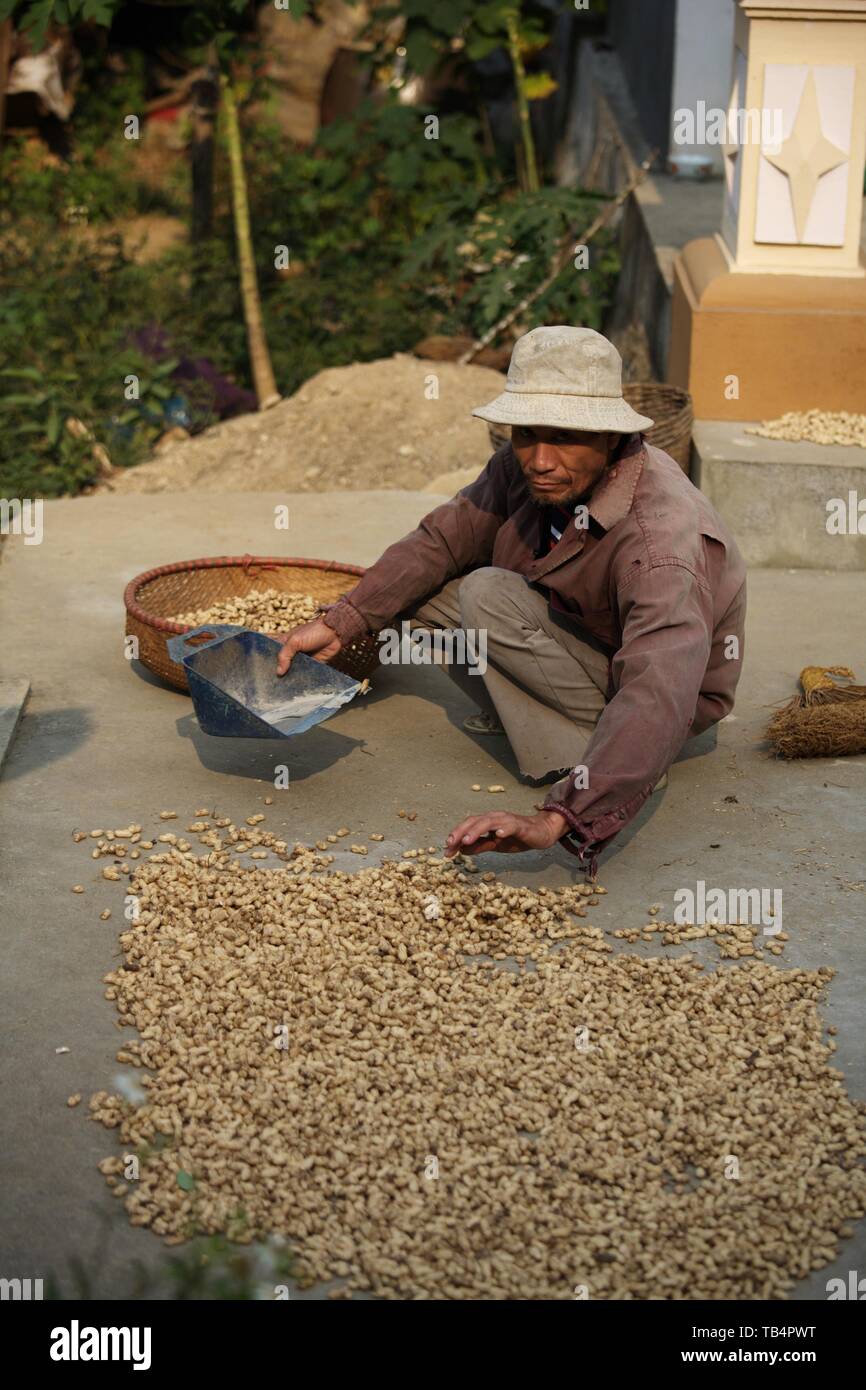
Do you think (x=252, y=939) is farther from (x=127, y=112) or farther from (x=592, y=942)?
(x=127, y=112)

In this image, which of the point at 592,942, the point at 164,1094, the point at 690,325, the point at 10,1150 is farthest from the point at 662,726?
the point at 690,325

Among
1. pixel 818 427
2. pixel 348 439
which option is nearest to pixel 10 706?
pixel 818 427

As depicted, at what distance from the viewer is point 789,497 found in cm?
555

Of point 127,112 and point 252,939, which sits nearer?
point 252,939

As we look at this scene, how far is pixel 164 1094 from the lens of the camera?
2811 millimetres

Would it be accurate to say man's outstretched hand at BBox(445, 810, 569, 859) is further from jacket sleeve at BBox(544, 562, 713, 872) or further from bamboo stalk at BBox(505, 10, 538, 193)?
bamboo stalk at BBox(505, 10, 538, 193)

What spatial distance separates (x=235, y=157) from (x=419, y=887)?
5.43 m

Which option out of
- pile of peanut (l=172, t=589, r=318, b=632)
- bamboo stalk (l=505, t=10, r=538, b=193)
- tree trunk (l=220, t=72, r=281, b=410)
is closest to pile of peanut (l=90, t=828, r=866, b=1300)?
pile of peanut (l=172, t=589, r=318, b=632)

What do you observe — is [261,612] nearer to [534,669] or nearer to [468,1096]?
[534,669]

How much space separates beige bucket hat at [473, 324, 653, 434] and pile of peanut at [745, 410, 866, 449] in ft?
7.90

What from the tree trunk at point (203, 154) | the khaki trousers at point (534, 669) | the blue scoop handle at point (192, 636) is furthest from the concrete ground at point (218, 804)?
the tree trunk at point (203, 154)

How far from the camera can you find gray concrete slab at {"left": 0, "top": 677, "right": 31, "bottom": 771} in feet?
13.8
